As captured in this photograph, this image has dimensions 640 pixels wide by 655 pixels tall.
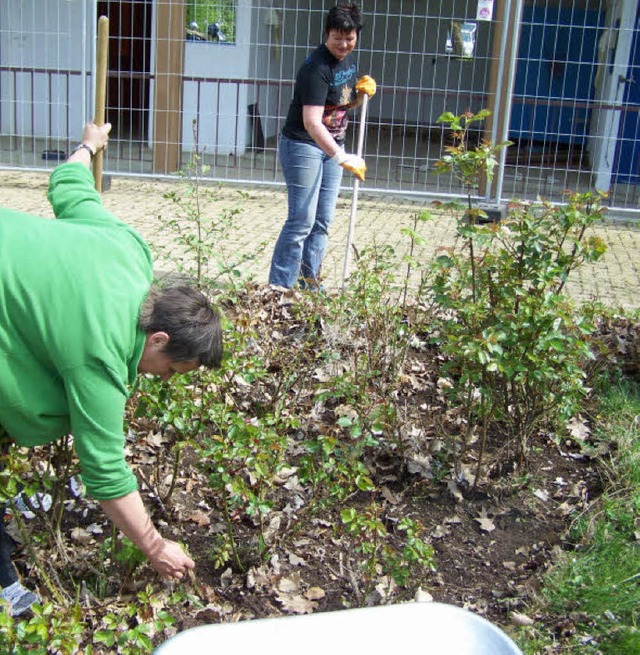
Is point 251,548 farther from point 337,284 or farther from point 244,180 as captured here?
point 244,180

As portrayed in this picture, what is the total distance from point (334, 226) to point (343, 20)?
3461 mm

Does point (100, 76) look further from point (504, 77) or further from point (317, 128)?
point (504, 77)

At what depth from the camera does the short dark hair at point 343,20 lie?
5.13 m

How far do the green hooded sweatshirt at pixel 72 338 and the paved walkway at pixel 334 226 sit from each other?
3834 millimetres

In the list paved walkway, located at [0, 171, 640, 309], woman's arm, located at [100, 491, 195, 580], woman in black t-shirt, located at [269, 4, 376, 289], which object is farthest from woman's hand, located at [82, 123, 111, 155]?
paved walkway, located at [0, 171, 640, 309]

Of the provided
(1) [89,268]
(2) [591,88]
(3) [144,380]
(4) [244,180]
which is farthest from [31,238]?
(2) [591,88]

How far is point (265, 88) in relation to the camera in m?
13.7

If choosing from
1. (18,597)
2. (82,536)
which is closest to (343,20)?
(82,536)

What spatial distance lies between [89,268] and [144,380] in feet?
2.86

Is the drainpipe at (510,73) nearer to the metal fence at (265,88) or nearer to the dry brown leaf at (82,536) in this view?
the metal fence at (265,88)

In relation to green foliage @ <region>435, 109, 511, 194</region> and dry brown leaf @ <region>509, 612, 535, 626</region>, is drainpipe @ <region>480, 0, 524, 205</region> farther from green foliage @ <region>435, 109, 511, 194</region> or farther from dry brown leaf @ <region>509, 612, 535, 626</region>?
dry brown leaf @ <region>509, 612, 535, 626</region>

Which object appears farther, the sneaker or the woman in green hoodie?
the sneaker

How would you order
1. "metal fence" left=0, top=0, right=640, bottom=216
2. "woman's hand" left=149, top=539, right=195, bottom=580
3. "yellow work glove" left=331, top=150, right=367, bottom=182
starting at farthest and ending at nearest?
"metal fence" left=0, top=0, right=640, bottom=216 < "yellow work glove" left=331, top=150, right=367, bottom=182 < "woman's hand" left=149, top=539, right=195, bottom=580

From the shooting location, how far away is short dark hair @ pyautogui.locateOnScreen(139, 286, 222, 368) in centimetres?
232
